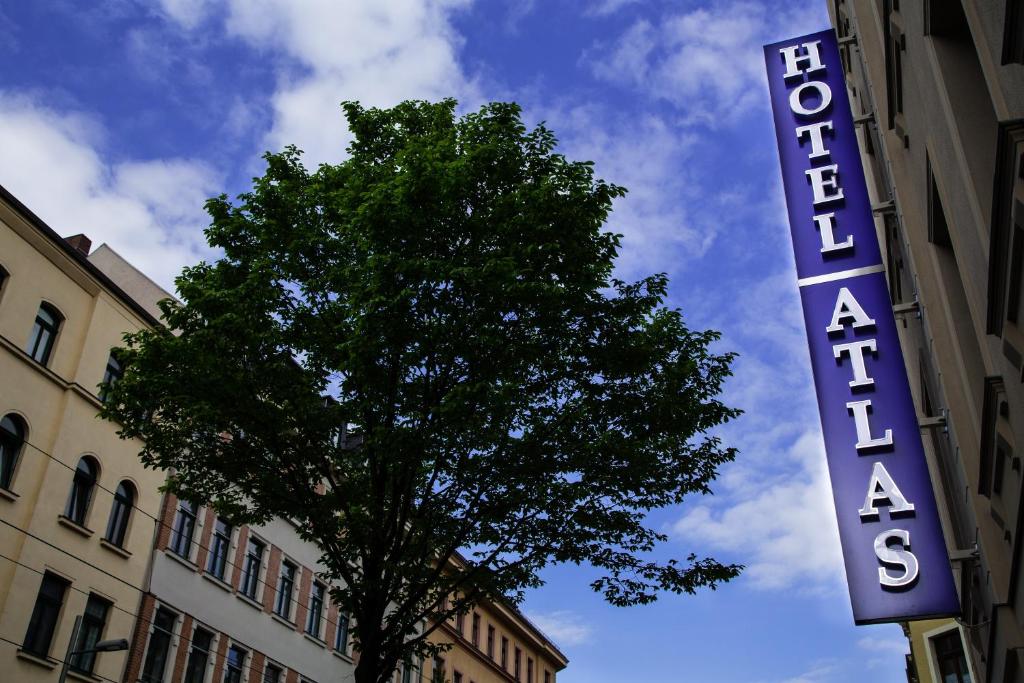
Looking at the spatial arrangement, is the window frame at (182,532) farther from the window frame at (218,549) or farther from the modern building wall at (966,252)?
the modern building wall at (966,252)

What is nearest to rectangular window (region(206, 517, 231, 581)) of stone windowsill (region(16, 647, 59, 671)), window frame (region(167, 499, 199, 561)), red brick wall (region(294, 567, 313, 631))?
window frame (region(167, 499, 199, 561))

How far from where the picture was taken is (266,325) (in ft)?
47.6

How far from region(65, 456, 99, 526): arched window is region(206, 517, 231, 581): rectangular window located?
4.65m

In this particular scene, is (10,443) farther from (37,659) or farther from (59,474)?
(37,659)

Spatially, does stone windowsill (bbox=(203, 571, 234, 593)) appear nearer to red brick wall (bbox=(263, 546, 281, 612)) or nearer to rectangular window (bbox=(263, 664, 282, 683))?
red brick wall (bbox=(263, 546, 281, 612))

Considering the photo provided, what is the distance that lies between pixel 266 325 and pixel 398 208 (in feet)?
9.22

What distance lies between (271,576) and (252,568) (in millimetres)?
904

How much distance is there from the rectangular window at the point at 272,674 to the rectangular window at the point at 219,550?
3.58m

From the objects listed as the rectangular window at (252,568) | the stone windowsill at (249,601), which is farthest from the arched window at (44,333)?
the stone windowsill at (249,601)

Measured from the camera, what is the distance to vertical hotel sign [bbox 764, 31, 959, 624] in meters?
11.2

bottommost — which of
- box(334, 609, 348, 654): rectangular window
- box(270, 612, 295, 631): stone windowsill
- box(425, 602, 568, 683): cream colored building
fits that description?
box(270, 612, 295, 631): stone windowsill

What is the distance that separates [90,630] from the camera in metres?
22.1

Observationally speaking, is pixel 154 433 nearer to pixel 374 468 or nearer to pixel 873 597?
pixel 374 468

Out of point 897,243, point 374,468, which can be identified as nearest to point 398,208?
point 374,468
